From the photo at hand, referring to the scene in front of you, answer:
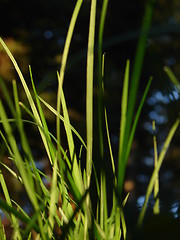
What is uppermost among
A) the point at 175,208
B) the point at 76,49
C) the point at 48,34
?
the point at 48,34

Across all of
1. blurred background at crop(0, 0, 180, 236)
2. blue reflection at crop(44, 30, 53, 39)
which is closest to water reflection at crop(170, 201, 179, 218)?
blurred background at crop(0, 0, 180, 236)

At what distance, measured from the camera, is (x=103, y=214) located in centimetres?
27

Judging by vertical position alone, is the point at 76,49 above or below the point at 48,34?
below

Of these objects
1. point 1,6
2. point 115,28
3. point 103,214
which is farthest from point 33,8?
point 103,214

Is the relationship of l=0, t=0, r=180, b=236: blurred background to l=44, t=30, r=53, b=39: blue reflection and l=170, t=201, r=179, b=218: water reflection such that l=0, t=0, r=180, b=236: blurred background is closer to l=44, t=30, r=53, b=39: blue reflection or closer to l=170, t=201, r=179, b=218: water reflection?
l=44, t=30, r=53, b=39: blue reflection

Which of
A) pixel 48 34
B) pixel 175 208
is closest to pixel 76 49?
pixel 48 34

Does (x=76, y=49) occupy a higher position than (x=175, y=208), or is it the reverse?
(x=76, y=49)

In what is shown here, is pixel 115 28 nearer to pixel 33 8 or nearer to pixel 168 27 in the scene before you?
pixel 33 8

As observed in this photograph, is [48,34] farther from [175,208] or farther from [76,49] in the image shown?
[175,208]

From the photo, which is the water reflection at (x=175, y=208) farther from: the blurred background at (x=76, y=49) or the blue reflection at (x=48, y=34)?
the blue reflection at (x=48, y=34)

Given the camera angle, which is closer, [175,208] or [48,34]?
[175,208]

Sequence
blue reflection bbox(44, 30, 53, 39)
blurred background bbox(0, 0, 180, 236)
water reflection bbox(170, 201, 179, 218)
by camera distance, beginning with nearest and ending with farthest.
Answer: water reflection bbox(170, 201, 179, 218), blurred background bbox(0, 0, 180, 236), blue reflection bbox(44, 30, 53, 39)

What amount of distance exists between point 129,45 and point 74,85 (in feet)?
3.41

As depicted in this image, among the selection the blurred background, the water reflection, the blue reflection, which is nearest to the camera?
the water reflection
